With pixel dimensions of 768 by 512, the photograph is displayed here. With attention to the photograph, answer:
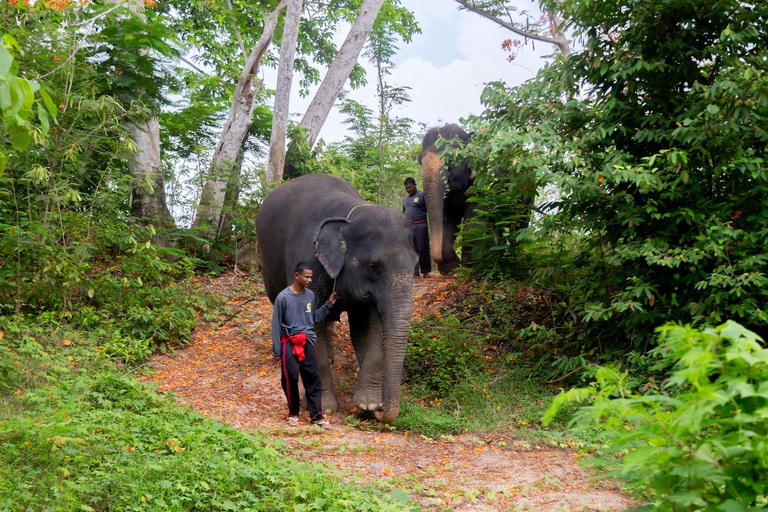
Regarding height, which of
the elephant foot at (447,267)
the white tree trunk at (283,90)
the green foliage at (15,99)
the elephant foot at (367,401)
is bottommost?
the elephant foot at (367,401)

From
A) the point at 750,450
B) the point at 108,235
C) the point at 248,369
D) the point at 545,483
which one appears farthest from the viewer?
the point at 108,235

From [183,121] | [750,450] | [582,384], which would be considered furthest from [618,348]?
[183,121]

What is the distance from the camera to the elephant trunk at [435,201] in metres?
11.8

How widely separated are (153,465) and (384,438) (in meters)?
2.48

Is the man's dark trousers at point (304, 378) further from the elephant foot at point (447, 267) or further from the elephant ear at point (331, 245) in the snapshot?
the elephant foot at point (447, 267)

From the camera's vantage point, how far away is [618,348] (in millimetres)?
7598

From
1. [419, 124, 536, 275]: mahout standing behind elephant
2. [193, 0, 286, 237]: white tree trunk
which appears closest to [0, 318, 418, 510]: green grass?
[419, 124, 536, 275]: mahout standing behind elephant

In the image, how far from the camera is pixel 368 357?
298 inches

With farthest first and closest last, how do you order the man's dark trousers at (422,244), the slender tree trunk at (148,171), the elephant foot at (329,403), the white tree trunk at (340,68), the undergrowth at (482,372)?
the white tree trunk at (340,68) < the man's dark trousers at (422,244) < the slender tree trunk at (148,171) < the elephant foot at (329,403) < the undergrowth at (482,372)

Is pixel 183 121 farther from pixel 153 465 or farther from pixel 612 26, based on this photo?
pixel 153 465

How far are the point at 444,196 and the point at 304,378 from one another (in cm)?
574

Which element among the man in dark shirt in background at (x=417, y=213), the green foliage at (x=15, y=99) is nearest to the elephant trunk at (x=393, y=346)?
the green foliage at (x=15, y=99)

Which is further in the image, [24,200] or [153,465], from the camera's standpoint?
[24,200]

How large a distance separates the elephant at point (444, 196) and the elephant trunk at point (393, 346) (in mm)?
4432
